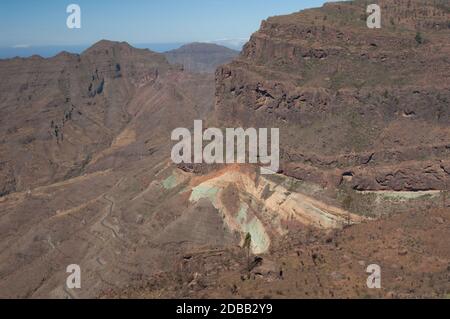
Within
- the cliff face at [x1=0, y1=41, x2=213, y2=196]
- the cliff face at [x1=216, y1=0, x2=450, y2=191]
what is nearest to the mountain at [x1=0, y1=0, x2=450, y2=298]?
the cliff face at [x1=216, y1=0, x2=450, y2=191]

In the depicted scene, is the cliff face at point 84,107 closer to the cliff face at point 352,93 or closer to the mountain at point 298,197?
the mountain at point 298,197

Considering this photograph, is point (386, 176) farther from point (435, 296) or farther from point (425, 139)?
point (435, 296)

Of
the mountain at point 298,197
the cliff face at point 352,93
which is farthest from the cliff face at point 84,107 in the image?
the cliff face at point 352,93

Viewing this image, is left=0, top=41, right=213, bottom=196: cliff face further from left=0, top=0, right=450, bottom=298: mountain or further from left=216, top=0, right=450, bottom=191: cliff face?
left=216, top=0, right=450, bottom=191: cliff face

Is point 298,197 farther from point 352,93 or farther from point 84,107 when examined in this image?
point 84,107

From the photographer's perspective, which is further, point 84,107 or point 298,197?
point 84,107

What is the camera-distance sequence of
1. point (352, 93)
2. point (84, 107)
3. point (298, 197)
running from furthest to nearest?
1. point (84, 107)
2. point (352, 93)
3. point (298, 197)

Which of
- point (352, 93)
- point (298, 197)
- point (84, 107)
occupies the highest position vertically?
point (352, 93)

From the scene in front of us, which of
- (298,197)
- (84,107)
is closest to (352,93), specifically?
(298,197)

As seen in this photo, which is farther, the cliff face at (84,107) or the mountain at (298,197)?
the cliff face at (84,107)
